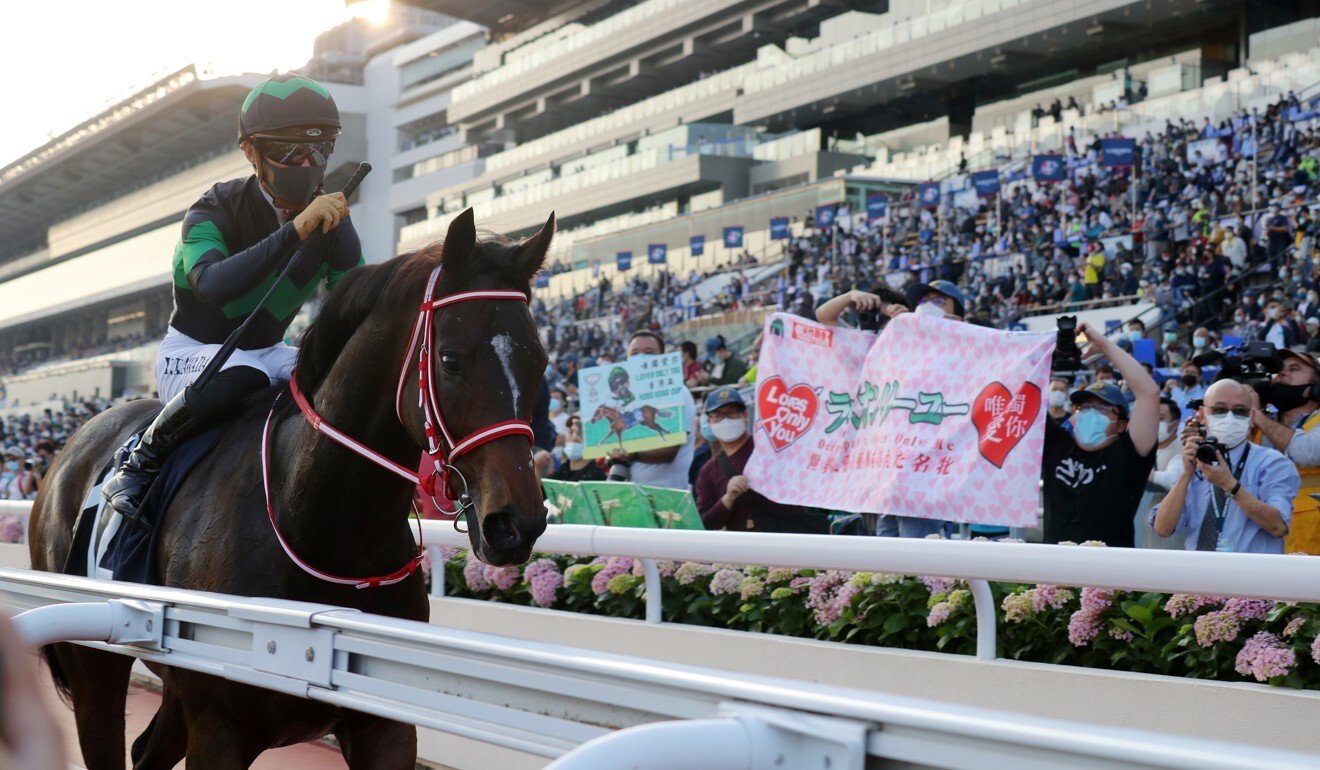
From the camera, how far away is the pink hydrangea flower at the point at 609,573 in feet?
17.9

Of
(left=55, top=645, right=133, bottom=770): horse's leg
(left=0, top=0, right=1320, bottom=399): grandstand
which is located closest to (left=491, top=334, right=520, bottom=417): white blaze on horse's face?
(left=55, top=645, right=133, bottom=770): horse's leg

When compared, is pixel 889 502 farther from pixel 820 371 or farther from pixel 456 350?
pixel 456 350

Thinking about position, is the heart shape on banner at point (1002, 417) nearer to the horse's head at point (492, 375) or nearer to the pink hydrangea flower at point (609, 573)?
the pink hydrangea flower at point (609, 573)

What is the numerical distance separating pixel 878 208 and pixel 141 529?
963 inches

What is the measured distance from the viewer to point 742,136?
42125 mm

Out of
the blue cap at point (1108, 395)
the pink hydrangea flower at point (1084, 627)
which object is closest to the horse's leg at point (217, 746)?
the pink hydrangea flower at point (1084, 627)

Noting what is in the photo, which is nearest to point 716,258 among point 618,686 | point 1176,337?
point 1176,337

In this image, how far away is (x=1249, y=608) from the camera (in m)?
3.43

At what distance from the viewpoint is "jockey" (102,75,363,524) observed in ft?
10.8

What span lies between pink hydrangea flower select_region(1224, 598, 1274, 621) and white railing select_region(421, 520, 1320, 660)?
49 cm

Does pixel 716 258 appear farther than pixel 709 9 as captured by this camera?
No

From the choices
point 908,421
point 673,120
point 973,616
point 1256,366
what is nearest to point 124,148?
A: point 673,120

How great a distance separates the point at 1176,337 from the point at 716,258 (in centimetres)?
2058

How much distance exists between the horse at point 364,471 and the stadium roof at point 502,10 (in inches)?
2199
